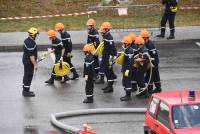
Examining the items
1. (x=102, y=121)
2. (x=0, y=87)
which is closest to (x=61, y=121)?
(x=102, y=121)

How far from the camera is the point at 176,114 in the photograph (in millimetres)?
12906

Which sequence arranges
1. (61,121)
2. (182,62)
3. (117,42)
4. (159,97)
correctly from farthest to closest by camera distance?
(117,42), (182,62), (61,121), (159,97)

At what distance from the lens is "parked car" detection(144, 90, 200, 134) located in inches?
499

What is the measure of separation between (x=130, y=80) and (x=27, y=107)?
278 centimetres

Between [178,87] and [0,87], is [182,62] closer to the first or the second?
[178,87]

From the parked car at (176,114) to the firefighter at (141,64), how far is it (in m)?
4.52

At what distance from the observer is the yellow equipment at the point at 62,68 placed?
19750mm

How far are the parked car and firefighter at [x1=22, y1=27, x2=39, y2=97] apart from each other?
570 centimetres

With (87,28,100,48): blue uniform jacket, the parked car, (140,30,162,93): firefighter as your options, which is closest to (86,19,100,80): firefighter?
(87,28,100,48): blue uniform jacket

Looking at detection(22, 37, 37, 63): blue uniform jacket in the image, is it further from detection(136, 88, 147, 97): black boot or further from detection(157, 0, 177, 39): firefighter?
detection(157, 0, 177, 39): firefighter

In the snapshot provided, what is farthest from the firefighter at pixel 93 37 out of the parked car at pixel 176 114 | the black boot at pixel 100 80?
the parked car at pixel 176 114

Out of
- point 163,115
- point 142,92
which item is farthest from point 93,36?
point 163,115

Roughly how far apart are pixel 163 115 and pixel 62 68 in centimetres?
707

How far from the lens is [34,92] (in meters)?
19.1
